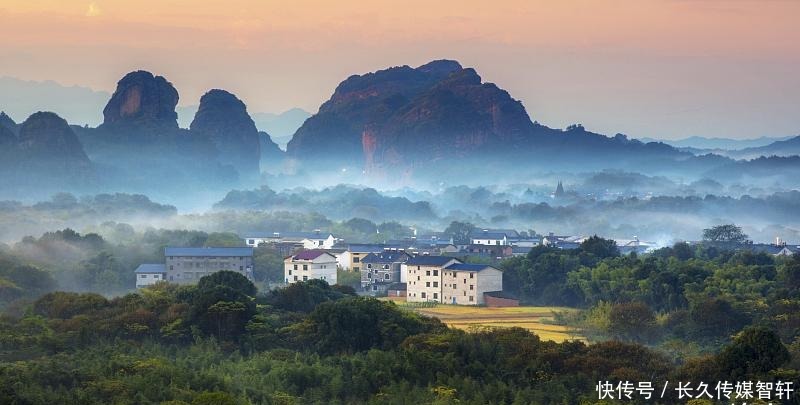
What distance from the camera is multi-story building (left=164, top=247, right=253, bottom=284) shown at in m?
54.7

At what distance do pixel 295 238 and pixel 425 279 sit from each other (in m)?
24.3

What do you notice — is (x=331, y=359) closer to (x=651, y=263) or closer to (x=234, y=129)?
(x=651, y=263)

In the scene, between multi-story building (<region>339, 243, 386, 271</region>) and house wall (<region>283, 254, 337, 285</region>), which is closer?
house wall (<region>283, 254, 337, 285</region>)

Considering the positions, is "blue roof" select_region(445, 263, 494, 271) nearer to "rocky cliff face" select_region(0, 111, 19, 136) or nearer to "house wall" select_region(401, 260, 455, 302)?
"house wall" select_region(401, 260, 455, 302)

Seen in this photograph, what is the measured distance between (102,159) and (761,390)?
5501 inches

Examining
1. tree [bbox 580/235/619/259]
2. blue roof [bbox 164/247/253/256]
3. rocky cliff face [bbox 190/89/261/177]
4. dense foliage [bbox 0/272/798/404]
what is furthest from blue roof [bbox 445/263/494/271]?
rocky cliff face [bbox 190/89/261/177]

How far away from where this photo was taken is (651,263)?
47.9 m

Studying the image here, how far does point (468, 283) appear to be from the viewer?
48.7 metres

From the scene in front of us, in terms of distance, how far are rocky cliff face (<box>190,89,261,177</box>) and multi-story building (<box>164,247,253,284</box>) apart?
11874cm

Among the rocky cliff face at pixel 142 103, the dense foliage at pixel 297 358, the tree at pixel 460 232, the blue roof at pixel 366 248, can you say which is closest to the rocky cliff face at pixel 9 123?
the rocky cliff face at pixel 142 103

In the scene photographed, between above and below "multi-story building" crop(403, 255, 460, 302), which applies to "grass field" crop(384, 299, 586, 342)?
below

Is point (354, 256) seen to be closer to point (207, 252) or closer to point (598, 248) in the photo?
point (207, 252)

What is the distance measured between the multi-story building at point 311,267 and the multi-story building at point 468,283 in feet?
19.4

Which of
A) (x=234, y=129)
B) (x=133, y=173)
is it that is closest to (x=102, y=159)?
(x=133, y=173)
